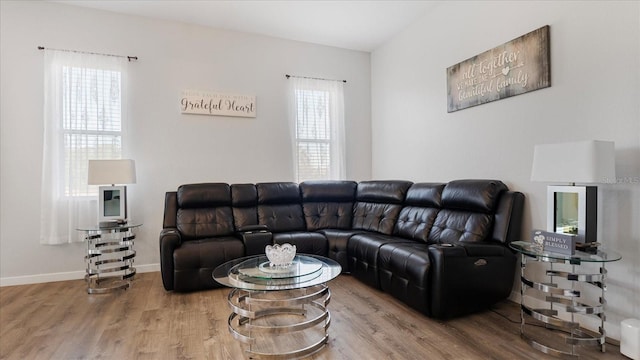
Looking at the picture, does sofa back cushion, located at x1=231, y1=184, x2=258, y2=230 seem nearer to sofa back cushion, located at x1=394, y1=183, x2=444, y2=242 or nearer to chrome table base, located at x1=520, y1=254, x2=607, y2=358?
sofa back cushion, located at x1=394, y1=183, x2=444, y2=242

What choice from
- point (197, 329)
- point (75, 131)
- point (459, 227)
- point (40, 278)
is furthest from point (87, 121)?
point (459, 227)

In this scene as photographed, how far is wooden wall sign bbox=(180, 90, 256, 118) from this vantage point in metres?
4.11

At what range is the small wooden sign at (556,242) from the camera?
200 centimetres

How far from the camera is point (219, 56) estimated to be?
4.27m

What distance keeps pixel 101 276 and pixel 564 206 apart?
4.50 metres

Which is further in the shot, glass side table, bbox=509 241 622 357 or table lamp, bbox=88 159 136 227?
table lamp, bbox=88 159 136 227

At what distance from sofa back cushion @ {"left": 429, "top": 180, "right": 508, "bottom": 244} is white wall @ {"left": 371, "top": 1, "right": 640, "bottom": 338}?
0.27 meters

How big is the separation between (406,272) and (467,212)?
2.76 ft

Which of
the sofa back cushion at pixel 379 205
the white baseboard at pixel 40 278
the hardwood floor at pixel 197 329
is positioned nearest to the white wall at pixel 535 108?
the sofa back cushion at pixel 379 205

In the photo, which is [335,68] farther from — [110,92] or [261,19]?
[110,92]

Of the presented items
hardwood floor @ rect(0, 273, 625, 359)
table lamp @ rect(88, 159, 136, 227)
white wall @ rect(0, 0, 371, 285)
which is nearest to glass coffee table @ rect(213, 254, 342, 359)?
hardwood floor @ rect(0, 273, 625, 359)

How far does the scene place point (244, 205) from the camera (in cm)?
400

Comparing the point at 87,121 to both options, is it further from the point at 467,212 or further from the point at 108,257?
the point at 467,212

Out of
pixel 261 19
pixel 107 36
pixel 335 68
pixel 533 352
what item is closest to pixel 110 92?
pixel 107 36
